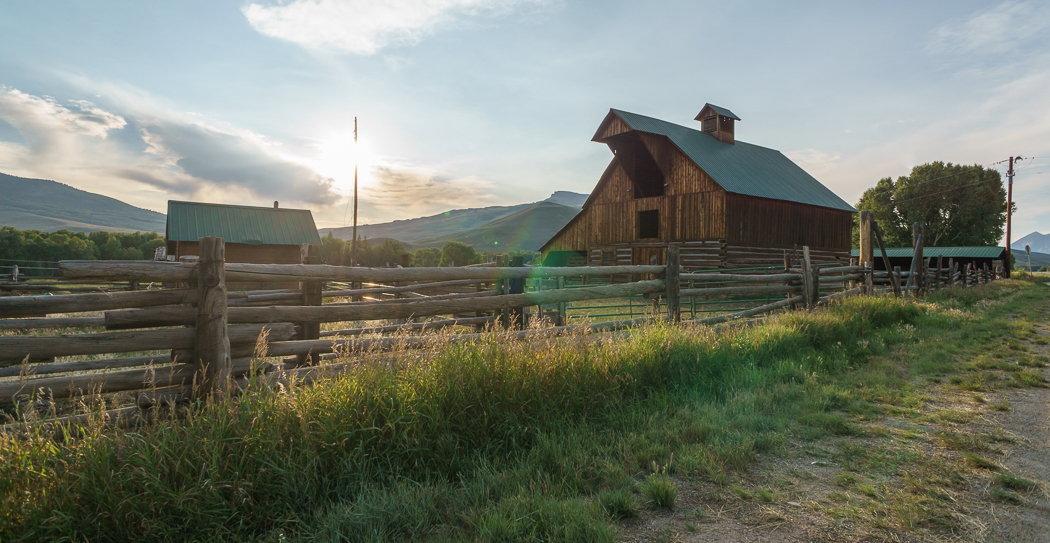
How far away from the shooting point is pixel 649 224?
27172mm

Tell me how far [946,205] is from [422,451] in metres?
65.5

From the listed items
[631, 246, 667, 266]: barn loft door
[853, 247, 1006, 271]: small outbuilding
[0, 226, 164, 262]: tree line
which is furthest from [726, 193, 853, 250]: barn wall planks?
[0, 226, 164, 262]: tree line

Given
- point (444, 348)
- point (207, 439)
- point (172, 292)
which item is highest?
point (172, 292)

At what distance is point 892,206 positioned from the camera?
54250mm

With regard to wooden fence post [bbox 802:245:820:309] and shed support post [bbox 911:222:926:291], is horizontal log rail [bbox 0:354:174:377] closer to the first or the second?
wooden fence post [bbox 802:245:820:309]

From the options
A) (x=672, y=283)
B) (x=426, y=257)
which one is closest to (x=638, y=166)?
(x=672, y=283)

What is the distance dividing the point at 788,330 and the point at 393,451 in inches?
244

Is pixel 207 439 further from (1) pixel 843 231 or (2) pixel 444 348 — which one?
(1) pixel 843 231

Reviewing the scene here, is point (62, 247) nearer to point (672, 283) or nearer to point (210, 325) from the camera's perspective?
point (210, 325)

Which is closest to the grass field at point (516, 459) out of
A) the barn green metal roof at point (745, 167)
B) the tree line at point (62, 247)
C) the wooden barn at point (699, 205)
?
the wooden barn at point (699, 205)

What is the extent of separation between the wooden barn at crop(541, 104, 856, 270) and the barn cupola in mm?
60

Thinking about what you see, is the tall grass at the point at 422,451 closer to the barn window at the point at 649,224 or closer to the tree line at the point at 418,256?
the barn window at the point at 649,224

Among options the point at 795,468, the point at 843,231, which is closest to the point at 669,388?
the point at 795,468

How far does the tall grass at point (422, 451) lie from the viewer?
8.39ft
